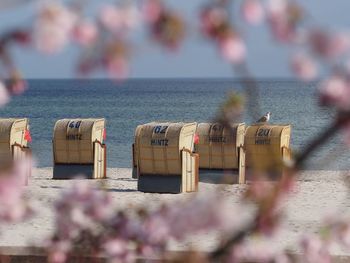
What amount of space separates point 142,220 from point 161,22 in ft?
2.44

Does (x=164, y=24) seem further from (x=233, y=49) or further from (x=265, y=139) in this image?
(x=265, y=139)

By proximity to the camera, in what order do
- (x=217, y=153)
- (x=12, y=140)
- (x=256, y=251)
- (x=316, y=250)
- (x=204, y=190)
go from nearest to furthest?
(x=256, y=251) < (x=316, y=250) < (x=204, y=190) < (x=217, y=153) < (x=12, y=140)

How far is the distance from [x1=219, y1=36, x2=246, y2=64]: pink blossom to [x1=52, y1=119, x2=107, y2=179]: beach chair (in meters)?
16.5

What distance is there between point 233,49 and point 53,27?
38 centimetres

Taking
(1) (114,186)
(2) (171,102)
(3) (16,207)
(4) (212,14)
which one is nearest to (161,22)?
(4) (212,14)

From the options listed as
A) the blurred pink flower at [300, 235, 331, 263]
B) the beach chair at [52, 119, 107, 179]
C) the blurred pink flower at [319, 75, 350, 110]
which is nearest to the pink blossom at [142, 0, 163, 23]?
the blurred pink flower at [319, 75, 350, 110]

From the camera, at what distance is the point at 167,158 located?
15.6m

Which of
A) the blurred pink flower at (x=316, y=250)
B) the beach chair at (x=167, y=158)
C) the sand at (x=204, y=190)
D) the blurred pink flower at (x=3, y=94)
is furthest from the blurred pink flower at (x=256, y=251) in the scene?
the beach chair at (x=167, y=158)

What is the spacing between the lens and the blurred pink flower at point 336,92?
1917mm

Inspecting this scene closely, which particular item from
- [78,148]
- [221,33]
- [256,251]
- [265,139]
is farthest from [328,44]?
[78,148]

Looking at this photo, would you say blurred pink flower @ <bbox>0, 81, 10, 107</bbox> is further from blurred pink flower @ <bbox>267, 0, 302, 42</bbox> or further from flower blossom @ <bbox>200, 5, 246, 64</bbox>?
blurred pink flower @ <bbox>267, 0, 302, 42</bbox>

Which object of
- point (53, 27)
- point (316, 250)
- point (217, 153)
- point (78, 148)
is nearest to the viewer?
point (53, 27)

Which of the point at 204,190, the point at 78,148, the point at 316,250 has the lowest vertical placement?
the point at 204,190

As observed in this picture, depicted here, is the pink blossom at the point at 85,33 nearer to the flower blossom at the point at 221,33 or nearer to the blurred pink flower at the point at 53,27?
the blurred pink flower at the point at 53,27
